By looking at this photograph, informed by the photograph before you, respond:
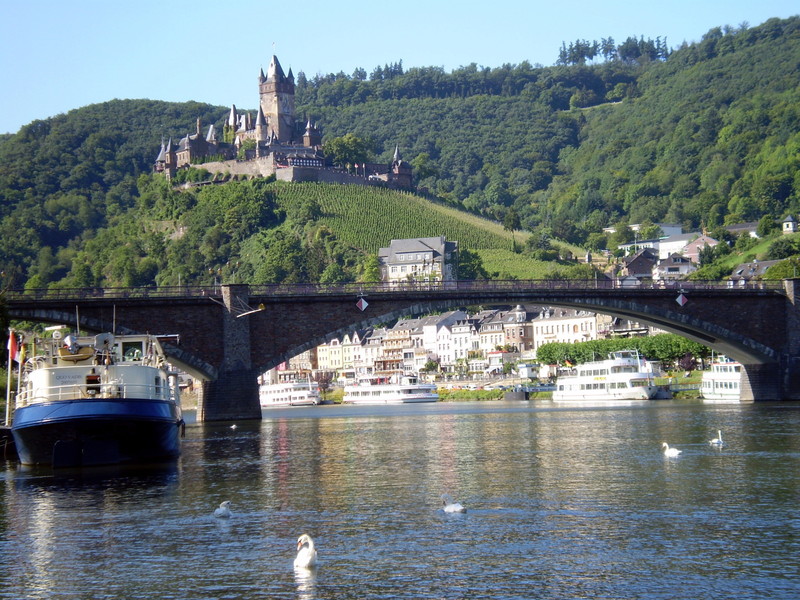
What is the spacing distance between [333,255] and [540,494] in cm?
15883

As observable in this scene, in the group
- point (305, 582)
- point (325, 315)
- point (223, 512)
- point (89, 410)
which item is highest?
point (325, 315)

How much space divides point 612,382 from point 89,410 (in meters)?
64.0

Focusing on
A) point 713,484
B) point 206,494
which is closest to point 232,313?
point 206,494

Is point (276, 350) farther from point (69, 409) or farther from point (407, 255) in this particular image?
point (407, 255)

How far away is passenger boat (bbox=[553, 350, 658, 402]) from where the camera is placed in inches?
3866

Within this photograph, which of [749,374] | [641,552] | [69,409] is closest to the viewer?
[641,552]

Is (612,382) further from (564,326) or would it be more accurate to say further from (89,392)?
(564,326)

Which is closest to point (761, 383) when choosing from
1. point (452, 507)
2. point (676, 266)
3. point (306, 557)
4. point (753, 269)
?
point (452, 507)

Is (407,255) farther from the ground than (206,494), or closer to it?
farther from the ground

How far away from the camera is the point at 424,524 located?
3044 centimetres

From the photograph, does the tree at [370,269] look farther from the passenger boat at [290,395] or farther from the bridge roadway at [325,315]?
Result: the bridge roadway at [325,315]

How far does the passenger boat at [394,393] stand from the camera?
452 feet

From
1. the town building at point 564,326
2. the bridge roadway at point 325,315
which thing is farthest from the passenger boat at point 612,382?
the town building at point 564,326

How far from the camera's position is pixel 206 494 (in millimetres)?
37219
